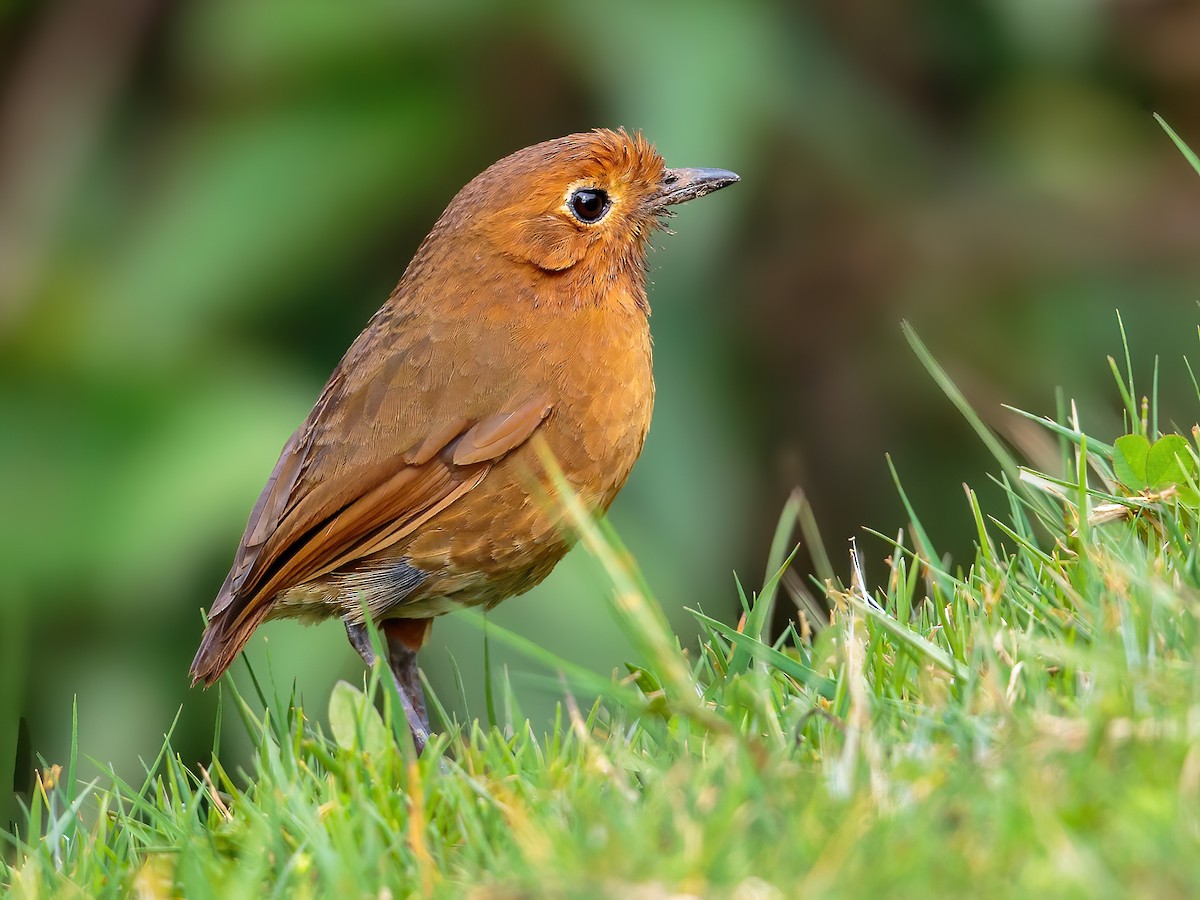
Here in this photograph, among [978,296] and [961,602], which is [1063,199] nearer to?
[978,296]

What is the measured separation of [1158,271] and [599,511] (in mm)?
3367

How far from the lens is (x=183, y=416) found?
5.75 metres

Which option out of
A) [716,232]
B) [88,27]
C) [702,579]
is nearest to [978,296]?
[716,232]

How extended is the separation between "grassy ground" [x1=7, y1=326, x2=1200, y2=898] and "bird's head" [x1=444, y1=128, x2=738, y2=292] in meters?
1.29

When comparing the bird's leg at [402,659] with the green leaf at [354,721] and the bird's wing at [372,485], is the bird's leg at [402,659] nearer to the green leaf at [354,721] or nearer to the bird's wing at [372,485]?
the bird's wing at [372,485]

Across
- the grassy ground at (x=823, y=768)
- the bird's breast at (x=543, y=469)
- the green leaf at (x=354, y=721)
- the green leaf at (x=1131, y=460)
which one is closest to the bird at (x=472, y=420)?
the bird's breast at (x=543, y=469)

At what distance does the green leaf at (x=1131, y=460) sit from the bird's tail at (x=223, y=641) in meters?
1.96

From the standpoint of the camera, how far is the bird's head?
169 inches

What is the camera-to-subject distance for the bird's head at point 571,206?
4.29 m

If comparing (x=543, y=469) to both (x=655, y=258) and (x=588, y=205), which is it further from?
(x=655, y=258)

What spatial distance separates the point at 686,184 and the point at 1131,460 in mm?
1677

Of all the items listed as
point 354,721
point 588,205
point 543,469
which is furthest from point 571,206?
point 354,721

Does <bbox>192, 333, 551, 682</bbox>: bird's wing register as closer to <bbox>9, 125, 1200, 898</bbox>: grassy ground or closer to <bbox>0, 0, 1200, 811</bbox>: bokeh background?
<bbox>9, 125, 1200, 898</bbox>: grassy ground

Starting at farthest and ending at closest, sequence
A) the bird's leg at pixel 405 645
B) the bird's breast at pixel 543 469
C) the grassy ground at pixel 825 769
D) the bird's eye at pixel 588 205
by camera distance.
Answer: the bird's leg at pixel 405 645 < the bird's eye at pixel 588 205 < the bird's breast at pixel 543 469 < the grassy ground at pixel 825 769
